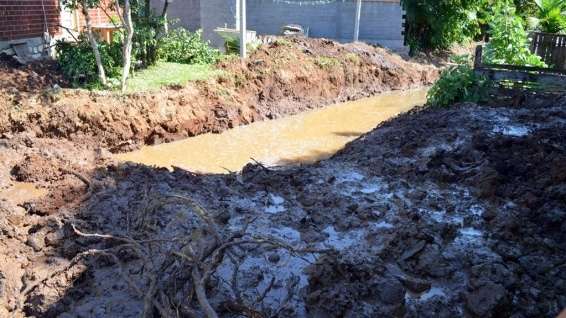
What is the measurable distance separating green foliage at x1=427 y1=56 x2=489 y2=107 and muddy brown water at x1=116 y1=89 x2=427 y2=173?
2.59m

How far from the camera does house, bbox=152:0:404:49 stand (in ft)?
72.6

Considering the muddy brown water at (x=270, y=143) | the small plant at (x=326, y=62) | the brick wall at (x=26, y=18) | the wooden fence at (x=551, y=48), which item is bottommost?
the muddy brown water at (x=270, y=143)

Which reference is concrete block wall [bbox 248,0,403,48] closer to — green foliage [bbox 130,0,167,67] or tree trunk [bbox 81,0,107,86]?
green foliage [bbox 130,0,167,67]

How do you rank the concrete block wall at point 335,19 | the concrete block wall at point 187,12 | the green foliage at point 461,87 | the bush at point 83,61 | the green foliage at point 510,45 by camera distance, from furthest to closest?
the concrete block wall at point 335,19, the concrete block wall at point 187,12, the green foliage at point 510,45, the bush at point 83,61, the green foliage at point 461,87

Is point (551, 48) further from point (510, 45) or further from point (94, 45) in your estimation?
point (94, 45)

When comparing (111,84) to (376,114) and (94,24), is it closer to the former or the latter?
(94,24)

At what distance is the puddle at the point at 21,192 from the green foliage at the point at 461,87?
9090 mm

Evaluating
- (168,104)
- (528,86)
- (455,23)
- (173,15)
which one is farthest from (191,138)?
(455,23)

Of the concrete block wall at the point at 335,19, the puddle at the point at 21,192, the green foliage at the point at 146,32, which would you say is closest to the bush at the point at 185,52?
the green foliage at the point at 146,32

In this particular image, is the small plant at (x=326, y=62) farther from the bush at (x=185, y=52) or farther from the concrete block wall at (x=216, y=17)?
the bush at (x=185, y=52)

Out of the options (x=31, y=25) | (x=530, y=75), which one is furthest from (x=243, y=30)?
(x=530, y=75)

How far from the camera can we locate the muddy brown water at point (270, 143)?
1147 centimetres

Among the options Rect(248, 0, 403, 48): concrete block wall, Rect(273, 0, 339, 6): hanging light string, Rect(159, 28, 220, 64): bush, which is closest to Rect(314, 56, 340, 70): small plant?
Rect(159, 28, 220, 64): bush

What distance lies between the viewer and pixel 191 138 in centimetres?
1308
